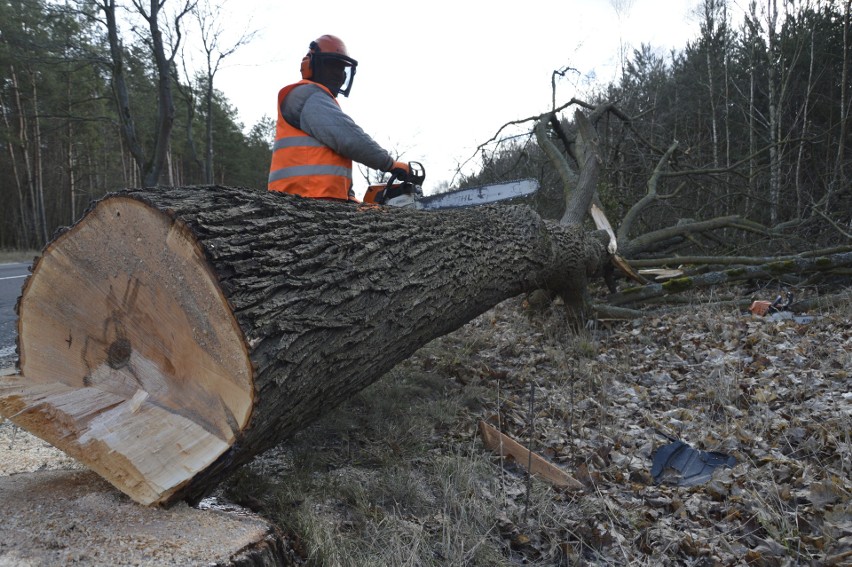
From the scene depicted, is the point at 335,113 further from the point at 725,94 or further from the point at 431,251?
the point at 725,94

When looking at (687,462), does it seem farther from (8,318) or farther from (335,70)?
(8,318)

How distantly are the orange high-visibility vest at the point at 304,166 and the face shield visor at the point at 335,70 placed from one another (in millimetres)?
247

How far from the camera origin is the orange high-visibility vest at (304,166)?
3.27m

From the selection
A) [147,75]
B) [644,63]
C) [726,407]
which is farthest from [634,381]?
[644,63]

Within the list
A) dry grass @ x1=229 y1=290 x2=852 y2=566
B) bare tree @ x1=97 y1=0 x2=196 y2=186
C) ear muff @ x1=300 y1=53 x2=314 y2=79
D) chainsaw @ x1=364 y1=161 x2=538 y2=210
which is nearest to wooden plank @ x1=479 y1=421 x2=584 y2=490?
dry grass @ x1=229 y1=290 x2=852 y2=566

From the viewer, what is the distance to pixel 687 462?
249cm

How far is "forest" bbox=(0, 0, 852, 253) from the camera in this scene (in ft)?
23.3

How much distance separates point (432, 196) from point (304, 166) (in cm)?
103

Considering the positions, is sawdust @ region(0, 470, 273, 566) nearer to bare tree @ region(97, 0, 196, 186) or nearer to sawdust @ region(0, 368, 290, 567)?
sawdust @ region(0, 368, 290, 567)

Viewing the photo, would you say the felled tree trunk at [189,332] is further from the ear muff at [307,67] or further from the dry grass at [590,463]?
the ear muff at [307,67]

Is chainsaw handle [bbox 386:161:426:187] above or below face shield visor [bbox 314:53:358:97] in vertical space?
below

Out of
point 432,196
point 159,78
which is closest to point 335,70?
point 432,196

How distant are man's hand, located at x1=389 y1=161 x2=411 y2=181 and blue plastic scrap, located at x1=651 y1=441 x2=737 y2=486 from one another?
2213 millimetres

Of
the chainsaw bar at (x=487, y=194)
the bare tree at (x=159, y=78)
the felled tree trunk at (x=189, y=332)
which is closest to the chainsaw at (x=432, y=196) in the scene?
the chainsaw bar at (x=487, y=194)
